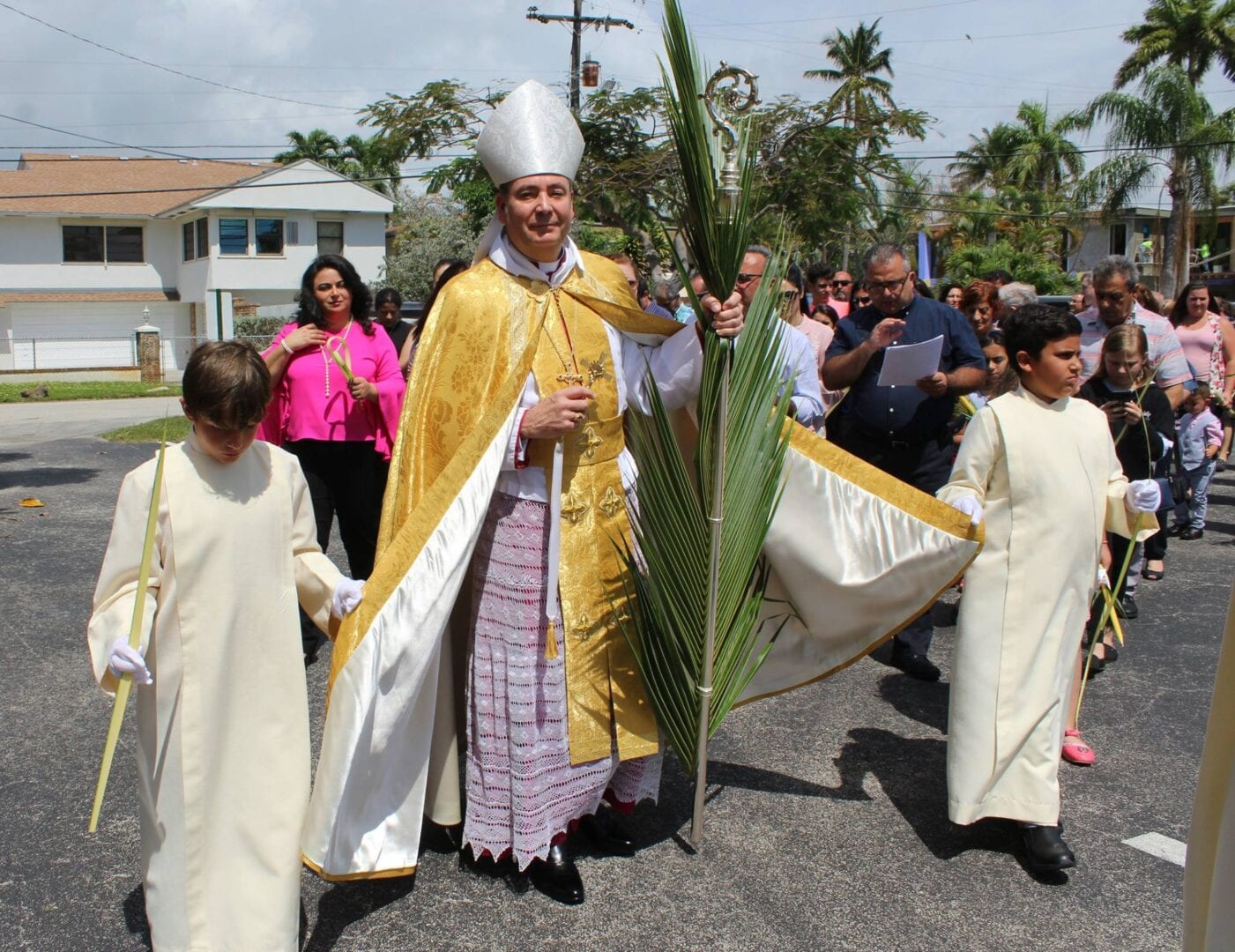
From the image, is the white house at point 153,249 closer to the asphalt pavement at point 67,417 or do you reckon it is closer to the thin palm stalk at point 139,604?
the asphalt pavement at point 67,417

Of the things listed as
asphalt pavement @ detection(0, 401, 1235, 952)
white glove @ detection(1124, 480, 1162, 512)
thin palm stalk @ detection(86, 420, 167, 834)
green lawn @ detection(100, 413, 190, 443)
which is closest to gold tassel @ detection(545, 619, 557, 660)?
asphalt pavement @ detection(0, 401, 1235, 952)

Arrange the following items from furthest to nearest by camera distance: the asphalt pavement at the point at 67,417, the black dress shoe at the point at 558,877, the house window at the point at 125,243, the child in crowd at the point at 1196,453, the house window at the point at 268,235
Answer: the house window at the point at 125,243, the house window at the point at 268,235, the asphalt pavement at the point at 67,417, the child in crowd at the point at 1196,453, the black dress shoe at the point at 558,877

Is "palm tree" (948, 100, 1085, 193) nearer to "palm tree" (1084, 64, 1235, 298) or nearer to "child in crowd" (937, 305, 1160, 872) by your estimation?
"palm tree" (1084, 64, 1235, 298)

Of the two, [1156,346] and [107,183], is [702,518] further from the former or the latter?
[107,183]

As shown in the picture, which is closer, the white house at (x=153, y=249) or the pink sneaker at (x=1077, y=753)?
the pink sneaker at (x=1077, y=753)

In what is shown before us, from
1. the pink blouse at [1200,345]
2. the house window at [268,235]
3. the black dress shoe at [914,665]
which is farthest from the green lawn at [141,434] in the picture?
the house window at [268,235]

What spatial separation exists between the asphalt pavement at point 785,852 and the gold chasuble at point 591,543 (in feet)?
1.52

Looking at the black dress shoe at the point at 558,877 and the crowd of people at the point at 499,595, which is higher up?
the crowd of people at the point at 499,595

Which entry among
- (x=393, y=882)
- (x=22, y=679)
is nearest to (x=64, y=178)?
(x=22, y=679)

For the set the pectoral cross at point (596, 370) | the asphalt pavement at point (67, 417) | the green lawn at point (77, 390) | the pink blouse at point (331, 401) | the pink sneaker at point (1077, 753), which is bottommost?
the pink sneaker at point (1077, 753)

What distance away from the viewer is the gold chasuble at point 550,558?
10.7 feet

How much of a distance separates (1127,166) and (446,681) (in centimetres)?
3029

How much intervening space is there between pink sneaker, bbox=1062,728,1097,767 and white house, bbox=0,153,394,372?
34.7m

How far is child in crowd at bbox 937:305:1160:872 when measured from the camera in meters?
3.74
